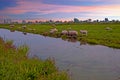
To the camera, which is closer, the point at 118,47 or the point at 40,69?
the point at 40,69

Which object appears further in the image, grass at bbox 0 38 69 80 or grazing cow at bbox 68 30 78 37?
grazing cow at bbox 68 30 78 37

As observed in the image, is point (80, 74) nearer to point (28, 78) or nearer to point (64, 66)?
point (64, 66)

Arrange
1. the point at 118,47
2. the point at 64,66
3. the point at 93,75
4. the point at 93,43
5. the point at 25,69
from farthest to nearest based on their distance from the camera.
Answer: the point at 93,43, the point at 118,47, the point at 64,66, the point at 93,75, the point at 25,69

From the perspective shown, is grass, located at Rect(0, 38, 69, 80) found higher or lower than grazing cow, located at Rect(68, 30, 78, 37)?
higher

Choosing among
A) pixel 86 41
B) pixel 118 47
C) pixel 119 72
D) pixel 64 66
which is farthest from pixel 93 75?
pixel 86 41

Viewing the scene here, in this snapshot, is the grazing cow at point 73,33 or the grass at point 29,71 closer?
the grass at point 29,71

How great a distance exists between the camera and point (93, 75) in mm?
16188

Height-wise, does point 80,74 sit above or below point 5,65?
below

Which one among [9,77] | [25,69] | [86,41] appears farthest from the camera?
[86,41]

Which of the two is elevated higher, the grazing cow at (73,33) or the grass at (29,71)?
the grass at (29,71)

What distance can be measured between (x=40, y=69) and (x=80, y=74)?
3239 mm

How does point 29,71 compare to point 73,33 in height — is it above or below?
above

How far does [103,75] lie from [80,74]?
153cm

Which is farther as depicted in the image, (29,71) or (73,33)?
(73,33)
